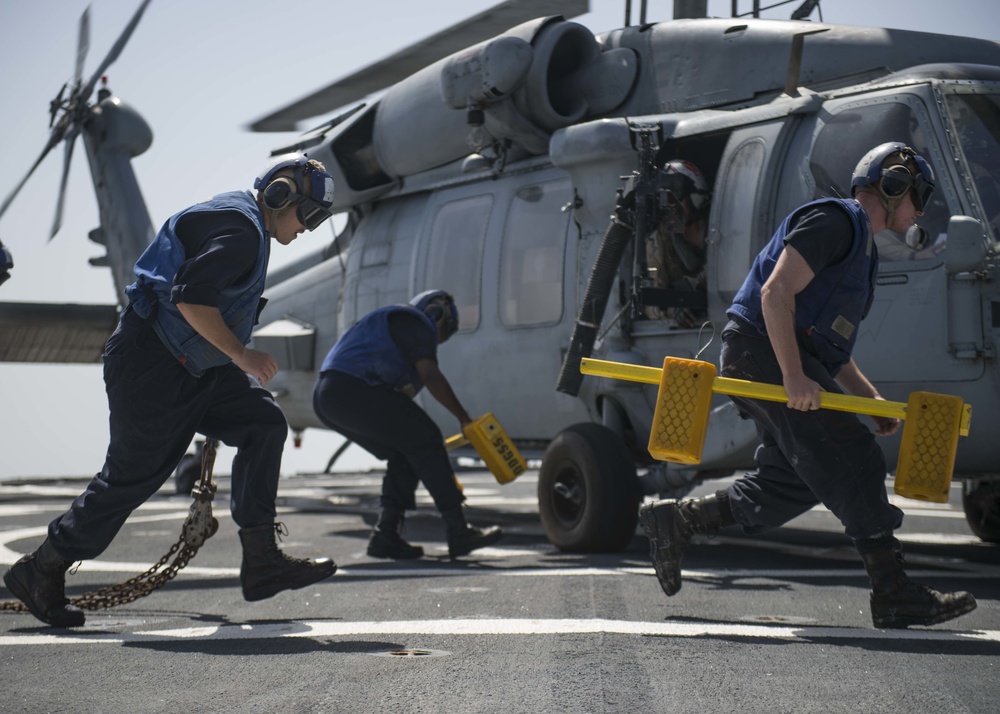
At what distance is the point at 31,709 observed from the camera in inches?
123

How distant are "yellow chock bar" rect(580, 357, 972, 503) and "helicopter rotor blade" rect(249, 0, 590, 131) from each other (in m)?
4.31

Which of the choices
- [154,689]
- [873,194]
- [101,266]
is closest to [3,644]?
[154,689]

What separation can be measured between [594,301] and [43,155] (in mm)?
9737

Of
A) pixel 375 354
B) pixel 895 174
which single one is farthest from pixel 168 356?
pixel 375 354

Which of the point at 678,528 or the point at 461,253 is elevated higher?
the point at 461,253

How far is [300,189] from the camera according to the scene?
185 inches

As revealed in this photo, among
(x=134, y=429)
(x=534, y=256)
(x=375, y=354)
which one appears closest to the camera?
(x=134, y=429)

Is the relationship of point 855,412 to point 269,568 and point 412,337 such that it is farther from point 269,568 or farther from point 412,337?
point 412,337

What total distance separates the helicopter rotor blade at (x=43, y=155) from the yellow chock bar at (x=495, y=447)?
7.67m

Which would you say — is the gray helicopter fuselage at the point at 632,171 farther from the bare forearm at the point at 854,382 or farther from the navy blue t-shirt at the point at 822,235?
the navy blue t-shirt at the point at 822,235

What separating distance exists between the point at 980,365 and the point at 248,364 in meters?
3.33

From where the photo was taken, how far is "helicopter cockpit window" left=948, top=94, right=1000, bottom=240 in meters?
5.73

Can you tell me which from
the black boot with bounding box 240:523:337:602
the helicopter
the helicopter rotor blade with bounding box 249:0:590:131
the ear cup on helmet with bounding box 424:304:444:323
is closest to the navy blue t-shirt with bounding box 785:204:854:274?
the helicopter

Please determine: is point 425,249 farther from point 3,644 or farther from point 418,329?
point 3,644
